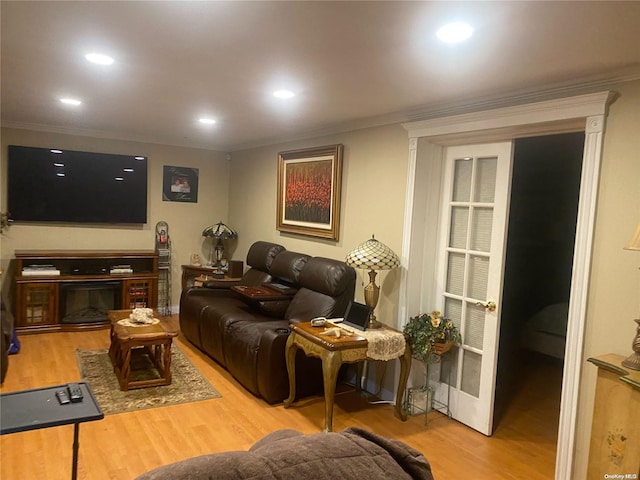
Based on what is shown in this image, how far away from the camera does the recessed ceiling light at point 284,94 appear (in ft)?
10.0

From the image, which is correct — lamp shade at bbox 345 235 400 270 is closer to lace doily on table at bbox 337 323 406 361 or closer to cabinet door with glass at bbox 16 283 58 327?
lace doily on table at bbox 337 323 406 361

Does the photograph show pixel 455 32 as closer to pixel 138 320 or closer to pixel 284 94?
pixel 284 94

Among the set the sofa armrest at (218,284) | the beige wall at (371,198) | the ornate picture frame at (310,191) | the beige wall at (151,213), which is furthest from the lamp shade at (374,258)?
the beige wall at (151,213)

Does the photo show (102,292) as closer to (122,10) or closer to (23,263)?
(23,263)

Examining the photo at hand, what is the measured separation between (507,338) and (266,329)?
2.04 m

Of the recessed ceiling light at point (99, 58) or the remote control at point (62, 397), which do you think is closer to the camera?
the remote control at point (62, 397)

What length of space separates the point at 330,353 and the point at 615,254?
1716 mm

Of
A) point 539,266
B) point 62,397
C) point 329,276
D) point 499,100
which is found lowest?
point 62,397

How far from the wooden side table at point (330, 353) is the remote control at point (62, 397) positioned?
1.58 meters

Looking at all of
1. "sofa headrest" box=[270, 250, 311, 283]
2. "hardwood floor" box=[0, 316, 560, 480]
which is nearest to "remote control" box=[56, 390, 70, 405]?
"hardwood floor" box=[0, 316, 560, 480]

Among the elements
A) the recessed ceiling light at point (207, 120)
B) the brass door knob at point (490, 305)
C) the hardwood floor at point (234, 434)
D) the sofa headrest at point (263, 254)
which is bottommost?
the hardwood floor at point (234, 434)

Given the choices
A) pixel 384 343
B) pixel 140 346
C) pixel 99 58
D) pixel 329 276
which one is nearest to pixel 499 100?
pixel 384 343

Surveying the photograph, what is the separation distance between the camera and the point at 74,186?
17.7 feet

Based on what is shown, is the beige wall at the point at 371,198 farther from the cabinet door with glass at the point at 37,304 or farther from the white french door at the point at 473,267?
the cabinet door with glass at the point at 37,304
